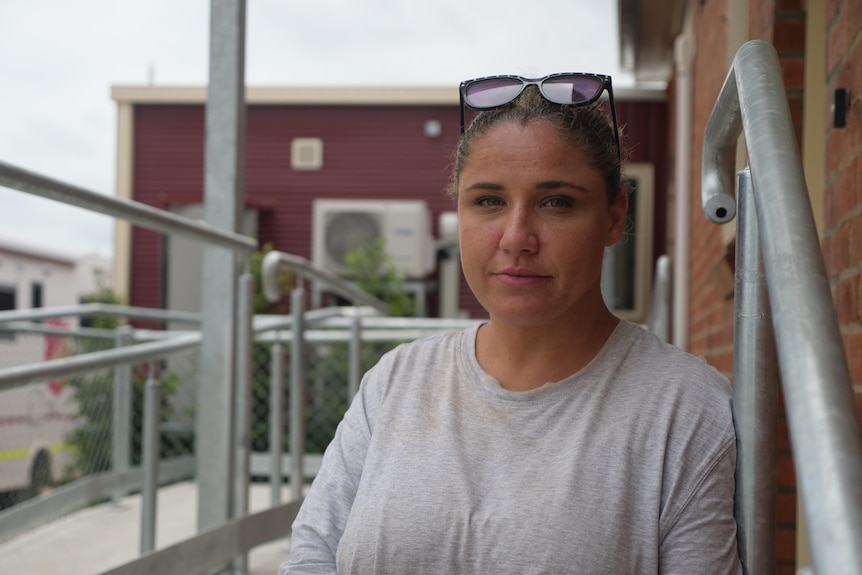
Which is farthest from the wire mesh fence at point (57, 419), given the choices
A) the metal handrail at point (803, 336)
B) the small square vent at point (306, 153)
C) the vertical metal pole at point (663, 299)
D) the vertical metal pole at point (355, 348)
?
the small square vent at point (306, 153)

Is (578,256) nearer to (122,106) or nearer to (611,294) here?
(611,294)

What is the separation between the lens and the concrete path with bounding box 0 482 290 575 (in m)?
3.75

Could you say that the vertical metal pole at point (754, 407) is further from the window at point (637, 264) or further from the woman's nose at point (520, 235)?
the window at point (637, 264)

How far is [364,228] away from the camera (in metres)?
9.80

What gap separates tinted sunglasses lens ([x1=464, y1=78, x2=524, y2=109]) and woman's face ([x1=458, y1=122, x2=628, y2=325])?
0.15ft

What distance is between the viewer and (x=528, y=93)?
4.39ft

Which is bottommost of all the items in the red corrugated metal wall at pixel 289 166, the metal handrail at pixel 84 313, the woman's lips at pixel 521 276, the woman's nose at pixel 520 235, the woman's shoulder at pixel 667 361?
the metal handrail at pixel 84 313

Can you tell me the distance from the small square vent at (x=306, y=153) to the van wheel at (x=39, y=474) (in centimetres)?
594

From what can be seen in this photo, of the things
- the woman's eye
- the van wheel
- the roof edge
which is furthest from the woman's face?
the roof edge

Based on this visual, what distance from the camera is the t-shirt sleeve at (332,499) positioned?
1.35m

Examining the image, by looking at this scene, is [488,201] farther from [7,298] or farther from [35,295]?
[35,295]

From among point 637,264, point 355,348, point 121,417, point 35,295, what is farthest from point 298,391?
point 35,295

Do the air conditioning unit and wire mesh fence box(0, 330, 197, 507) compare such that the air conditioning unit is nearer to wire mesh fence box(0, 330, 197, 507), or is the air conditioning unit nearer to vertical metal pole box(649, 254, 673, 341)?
wire mesh fence box(0, 330, 197, 507)

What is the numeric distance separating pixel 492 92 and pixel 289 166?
31.7 ft
